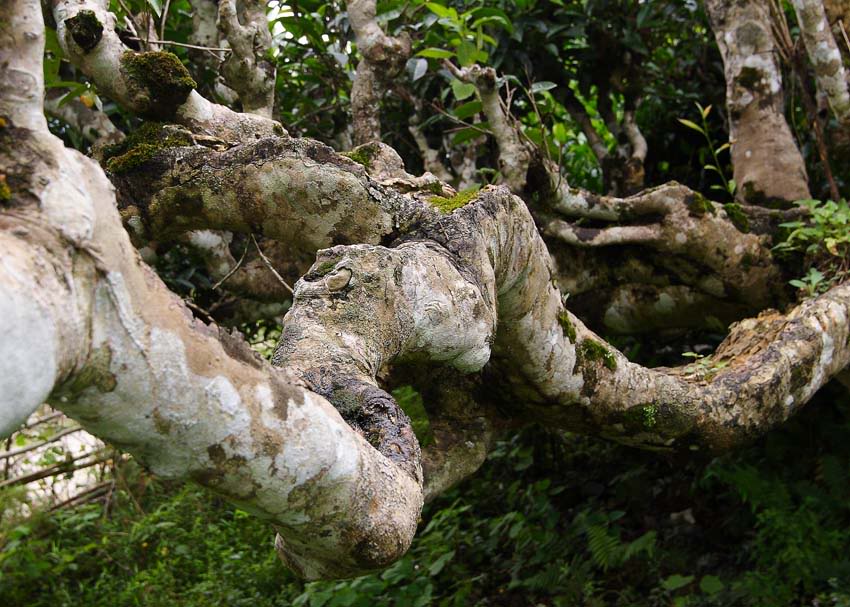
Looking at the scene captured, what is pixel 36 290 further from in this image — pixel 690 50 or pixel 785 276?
pixel 690 50

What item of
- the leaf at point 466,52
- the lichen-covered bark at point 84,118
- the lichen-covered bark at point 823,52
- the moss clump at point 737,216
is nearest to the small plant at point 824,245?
the moss clump at point 737,216

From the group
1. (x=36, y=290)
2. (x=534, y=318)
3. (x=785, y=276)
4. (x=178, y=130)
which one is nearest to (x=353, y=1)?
(x=178, y=130)

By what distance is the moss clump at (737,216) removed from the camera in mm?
4484

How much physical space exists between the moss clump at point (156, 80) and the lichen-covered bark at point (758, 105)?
10.6 ft

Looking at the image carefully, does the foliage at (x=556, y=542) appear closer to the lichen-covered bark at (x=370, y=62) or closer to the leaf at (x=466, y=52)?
the lichen-covered bark at (x=370, y=62)

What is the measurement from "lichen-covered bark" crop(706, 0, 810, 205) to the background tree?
0.04ft

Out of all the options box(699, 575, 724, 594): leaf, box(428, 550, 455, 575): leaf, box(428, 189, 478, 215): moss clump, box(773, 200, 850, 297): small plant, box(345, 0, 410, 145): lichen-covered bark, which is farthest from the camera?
box(428, 550, 455, 575): leaf

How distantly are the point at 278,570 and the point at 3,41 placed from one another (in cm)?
474

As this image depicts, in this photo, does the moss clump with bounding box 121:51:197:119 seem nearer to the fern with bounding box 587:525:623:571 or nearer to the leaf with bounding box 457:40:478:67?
the leaf with bounding box 457:40:478:67

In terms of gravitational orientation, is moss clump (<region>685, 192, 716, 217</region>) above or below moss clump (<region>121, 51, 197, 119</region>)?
below

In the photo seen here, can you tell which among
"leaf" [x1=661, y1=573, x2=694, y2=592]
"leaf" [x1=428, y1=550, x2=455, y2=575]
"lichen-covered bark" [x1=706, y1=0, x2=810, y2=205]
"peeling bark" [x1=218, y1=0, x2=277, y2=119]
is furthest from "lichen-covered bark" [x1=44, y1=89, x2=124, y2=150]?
"leaf" [x1=661, y1=573, x2=694, y2=592]

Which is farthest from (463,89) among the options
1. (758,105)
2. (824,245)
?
(758,105)

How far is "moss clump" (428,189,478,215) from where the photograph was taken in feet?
8.82

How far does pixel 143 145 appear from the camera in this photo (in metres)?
2.89
